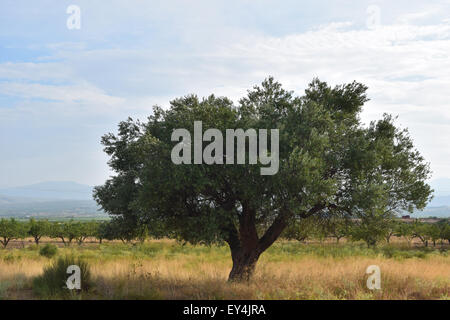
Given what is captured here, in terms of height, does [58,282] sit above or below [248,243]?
below

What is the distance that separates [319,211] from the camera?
17094 millimetres

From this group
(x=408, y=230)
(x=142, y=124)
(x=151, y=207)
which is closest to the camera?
(x=151, y=207)

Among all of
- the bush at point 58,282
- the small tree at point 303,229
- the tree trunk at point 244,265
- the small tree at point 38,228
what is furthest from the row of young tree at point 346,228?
the small tree at point 38,228

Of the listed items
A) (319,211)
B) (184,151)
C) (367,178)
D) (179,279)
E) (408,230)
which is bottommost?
(408,230)

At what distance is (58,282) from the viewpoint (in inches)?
633

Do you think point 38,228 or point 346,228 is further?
point 38,228

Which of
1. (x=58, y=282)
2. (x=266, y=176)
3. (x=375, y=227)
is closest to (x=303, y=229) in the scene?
(x=375, y=227)

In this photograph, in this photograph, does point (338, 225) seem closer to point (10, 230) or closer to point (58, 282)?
point (58, 282)

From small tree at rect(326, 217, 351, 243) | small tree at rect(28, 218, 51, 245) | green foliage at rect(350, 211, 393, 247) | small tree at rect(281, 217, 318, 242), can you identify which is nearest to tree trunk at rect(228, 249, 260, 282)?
small tree at rect(281, 217, 318, 242)

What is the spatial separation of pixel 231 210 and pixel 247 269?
3227 millimetres

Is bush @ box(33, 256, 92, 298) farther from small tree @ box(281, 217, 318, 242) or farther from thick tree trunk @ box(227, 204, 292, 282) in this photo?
small tree @ box(281, 217, 318, 242)
